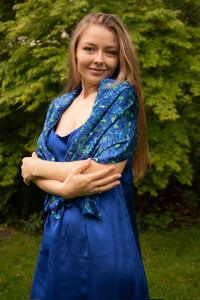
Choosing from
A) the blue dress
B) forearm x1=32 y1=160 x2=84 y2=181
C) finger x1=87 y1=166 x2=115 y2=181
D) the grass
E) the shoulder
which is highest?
the shoulder

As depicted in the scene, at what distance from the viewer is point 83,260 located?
1477mm

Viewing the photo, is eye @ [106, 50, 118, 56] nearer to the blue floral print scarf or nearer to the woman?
the woman

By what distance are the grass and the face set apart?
2793mm

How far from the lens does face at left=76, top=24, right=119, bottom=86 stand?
1.57m

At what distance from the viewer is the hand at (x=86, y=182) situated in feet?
4.61

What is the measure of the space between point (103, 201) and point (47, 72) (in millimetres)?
2888

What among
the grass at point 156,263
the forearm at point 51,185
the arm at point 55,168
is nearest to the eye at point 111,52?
the arm at point 55,168

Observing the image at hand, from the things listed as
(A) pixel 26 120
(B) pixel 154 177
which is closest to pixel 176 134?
(B) pixel 154 177

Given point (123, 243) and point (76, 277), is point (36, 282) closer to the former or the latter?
point (76, 277)

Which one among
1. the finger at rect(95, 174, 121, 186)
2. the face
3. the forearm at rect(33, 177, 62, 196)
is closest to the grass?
the forearm at rect(33, 177, 62, 196)

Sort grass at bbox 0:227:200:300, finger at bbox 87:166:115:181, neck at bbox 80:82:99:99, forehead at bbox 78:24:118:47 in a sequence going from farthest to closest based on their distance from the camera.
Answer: grass at bbox 0:227:200:300, neck at bbox 80:82:99:99, forehead at bbox 78:24:118:47, finger at bbox 87:166:115:181

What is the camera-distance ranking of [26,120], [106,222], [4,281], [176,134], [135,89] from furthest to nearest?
[26,120] → [176,134] → [4,281] → [135,89] → [106,222]

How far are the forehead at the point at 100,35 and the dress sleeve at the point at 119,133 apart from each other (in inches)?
11.4

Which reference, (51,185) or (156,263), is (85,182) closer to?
(51,185)
